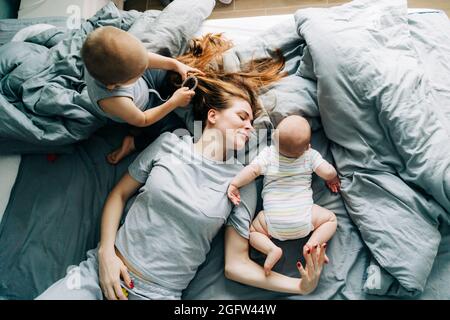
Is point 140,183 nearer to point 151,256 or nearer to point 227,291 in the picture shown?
point 151,256

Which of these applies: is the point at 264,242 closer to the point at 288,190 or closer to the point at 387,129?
the point at 288,190

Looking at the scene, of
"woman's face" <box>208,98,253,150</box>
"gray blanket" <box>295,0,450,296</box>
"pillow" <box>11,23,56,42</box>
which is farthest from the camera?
"pillow" <box>11,23,56,42</box>

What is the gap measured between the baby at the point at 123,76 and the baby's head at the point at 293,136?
0.97 ft

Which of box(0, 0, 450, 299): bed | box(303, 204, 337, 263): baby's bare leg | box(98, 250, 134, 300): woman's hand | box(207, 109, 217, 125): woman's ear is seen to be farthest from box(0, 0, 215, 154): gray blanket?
box(303, 204, 337, 263): baby's bare leg

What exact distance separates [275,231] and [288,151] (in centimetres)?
23

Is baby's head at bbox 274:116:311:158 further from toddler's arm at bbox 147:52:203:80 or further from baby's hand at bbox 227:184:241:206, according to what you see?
toddler's arm at bbox 147:52:203:80

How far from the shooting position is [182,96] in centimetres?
109

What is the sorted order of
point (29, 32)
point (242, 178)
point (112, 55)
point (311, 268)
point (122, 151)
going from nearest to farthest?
point (112, 55) < point (311, 268) < point (242, 178) < point (122, 151) < point (29, 32)

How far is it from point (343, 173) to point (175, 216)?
20.1 inches

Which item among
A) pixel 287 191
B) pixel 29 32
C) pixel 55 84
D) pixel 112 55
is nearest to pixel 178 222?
pixel 287 191

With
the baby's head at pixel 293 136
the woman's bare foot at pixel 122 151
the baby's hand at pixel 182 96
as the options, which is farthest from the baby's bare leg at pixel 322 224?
the woman's bare foot at pixel 122 151

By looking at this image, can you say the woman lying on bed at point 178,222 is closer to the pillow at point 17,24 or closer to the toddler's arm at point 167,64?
the toddler's arm at point 167,64

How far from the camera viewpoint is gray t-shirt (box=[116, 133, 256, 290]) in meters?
1.01

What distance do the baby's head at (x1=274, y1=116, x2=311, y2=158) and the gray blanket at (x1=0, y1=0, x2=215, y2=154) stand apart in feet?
1.48
